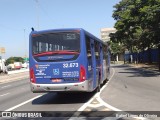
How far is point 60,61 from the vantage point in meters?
14.5

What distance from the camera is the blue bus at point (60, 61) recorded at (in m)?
14.4

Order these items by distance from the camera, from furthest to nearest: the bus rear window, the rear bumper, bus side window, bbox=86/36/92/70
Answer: bus side window, bbox=86/36/92/70 < the bus rear window < the rear bumper

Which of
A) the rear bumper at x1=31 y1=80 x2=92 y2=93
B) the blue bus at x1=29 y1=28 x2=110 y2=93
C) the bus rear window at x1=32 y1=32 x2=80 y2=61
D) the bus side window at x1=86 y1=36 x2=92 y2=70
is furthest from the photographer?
the bus side window at x1=86 y1=36 x2=92 y2=70

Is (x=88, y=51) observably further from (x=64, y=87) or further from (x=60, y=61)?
(x=64, y=87)

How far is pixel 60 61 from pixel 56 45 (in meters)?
0.66

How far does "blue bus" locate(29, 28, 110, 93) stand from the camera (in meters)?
A: 14.4

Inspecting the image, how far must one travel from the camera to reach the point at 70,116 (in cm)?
1101

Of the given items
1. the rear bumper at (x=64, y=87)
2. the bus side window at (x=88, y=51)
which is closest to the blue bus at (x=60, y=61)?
the rear bumper at (x=64, y=87)

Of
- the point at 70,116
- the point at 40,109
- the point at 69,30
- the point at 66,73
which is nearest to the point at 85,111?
the point at 70,116

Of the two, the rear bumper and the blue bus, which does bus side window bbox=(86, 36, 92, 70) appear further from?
the rear bumper

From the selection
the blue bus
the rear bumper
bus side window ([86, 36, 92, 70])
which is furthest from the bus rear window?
the rear bumper

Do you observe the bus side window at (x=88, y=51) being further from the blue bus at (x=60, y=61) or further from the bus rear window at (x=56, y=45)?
the bus rear window at (x=56, y=45)

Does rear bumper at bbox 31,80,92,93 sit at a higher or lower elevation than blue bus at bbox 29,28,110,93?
lower

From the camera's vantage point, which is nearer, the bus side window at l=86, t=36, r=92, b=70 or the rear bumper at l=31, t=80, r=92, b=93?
the rear bumper at l=31, t=80, r=92, b=93
